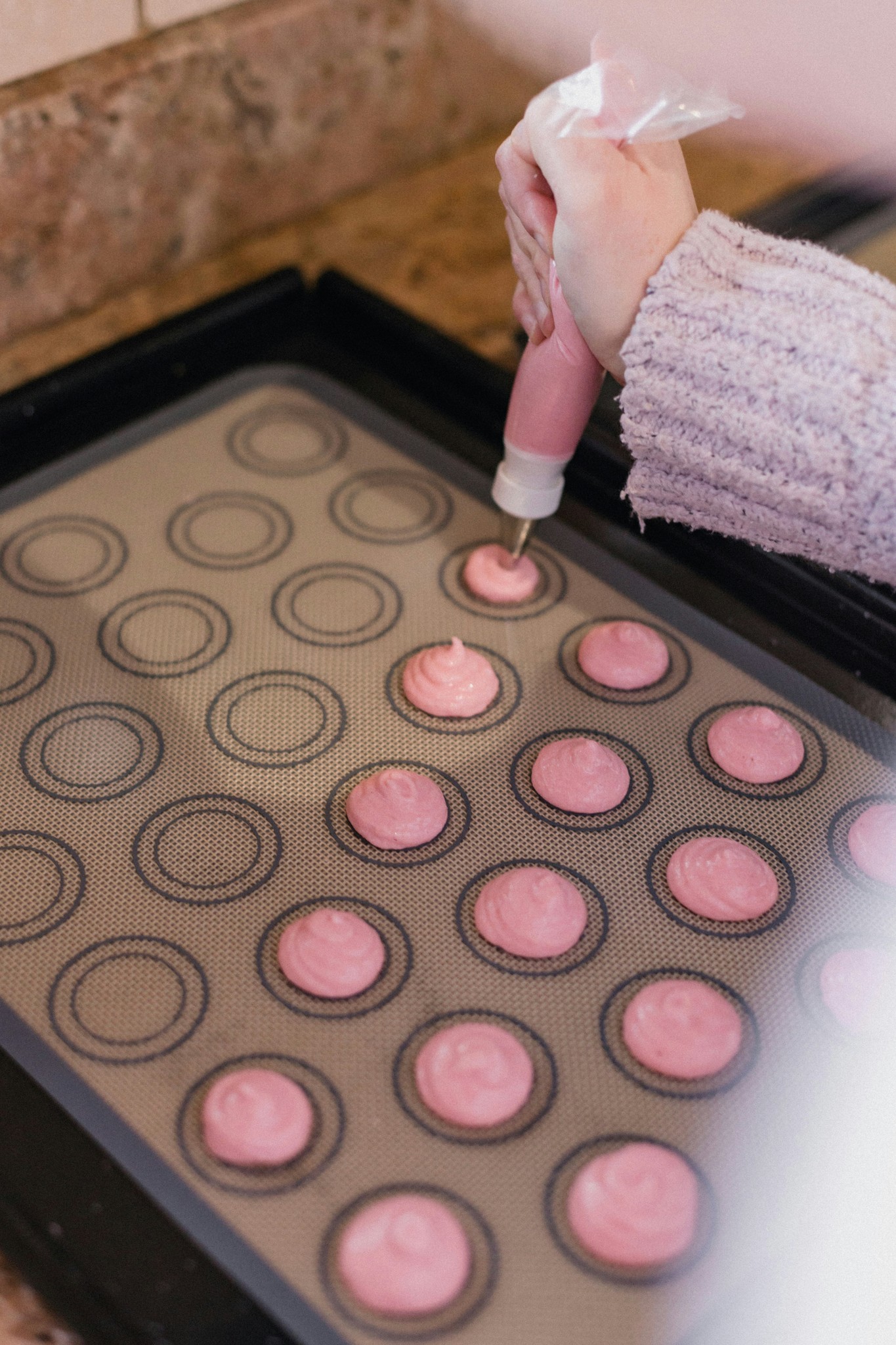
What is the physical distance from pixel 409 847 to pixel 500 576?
0.18 m

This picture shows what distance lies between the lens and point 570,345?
0.56 meters

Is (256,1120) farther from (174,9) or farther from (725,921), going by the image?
(174,9)

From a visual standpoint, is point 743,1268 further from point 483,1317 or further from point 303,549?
point 303,549

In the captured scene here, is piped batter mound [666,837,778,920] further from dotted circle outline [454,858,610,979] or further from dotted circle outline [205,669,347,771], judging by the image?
dotted circle outline [205,669,347,771]

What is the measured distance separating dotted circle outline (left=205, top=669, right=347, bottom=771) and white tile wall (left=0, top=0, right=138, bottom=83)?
1.22ft

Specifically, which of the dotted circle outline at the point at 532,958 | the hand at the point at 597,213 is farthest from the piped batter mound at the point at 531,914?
the hand at the point at 597,213

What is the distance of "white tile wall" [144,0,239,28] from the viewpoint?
0.75 m

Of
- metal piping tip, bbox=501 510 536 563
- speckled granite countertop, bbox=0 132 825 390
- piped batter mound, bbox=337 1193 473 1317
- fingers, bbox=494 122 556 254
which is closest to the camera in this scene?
piped batter mound, bbox=337 1193 473 1317

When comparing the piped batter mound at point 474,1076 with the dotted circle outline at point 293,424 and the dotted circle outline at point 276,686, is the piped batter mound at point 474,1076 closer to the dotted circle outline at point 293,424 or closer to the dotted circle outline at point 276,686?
the dotted circle outline at point 276,686

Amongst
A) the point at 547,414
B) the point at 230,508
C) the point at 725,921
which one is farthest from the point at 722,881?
the point at 230,508

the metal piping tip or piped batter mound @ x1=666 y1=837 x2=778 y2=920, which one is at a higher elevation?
the metal piping tip

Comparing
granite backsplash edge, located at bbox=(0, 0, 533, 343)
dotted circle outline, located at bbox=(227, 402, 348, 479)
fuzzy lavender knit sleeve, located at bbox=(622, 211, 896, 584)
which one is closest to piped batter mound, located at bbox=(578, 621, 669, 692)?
fuzzy lavender knit sleeve, located at bbox=(622, 211, 896, 584)

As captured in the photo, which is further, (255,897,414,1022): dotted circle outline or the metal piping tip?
the metal piping tip

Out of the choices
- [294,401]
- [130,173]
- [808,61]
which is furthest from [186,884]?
[808,61]
